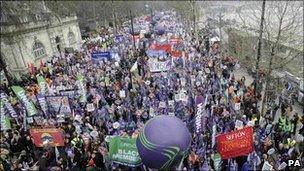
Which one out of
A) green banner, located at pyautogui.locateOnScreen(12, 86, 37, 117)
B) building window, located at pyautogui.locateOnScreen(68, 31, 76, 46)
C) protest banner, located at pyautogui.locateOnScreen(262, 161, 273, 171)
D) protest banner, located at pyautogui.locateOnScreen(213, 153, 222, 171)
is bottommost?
building window, located at pyautogui.locateOnScreen(68, 31, 76, 46)

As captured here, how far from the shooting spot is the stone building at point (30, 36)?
32.4m

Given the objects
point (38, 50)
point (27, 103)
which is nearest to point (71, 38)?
point (38, 50)

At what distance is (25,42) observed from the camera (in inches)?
1356

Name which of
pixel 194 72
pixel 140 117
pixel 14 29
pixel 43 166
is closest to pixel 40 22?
pixel 14 29

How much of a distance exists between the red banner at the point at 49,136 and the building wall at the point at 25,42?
2041cm

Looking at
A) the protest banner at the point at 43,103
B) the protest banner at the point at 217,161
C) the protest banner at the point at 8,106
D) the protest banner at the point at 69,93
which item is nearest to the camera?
the protest banner at the point at 217,161

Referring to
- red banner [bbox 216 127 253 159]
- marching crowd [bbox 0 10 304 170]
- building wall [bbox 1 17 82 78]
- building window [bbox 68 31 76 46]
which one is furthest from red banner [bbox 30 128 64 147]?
building window [bbox 68 31 76 46]

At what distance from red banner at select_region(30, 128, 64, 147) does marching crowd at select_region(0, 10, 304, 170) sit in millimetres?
296

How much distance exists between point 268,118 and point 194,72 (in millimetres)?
6788

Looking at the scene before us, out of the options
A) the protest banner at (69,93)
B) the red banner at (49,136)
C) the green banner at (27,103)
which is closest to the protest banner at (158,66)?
the protest banner at (69,93)

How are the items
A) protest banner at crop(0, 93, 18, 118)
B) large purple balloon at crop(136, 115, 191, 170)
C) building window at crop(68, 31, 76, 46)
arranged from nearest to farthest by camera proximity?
1. large purple balloon at crop(136, 115, 191, 170)
2. protest banner at crop(0, 93, 18, 118)
3. building window at crop(68, 31, 76, 46)

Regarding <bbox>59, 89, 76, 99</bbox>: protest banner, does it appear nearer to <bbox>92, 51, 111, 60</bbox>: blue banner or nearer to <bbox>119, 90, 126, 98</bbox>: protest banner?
<bbox>119, 90, 126, 98</bbox>: protest banner

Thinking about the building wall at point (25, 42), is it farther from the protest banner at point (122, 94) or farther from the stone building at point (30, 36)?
the protest banner at point (122, 94)

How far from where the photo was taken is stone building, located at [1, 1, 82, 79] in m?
32.4
